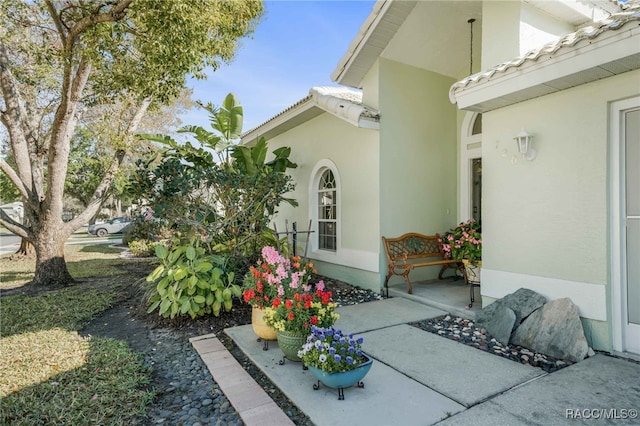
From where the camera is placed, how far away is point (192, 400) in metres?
3.37

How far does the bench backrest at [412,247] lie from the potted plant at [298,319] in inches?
138

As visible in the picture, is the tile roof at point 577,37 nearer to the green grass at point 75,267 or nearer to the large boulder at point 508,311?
the large boulder at point 508,311

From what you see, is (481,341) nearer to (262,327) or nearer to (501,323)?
(501,323)

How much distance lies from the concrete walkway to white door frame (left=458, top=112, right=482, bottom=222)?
4.14m

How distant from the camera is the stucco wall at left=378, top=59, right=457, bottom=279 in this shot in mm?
7352

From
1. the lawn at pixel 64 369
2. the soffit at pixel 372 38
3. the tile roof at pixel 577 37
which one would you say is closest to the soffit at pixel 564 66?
the tile roof at pixel 577 37

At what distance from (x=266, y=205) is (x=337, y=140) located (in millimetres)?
2512

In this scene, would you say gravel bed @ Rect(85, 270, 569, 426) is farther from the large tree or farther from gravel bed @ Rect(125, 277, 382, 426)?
the large tree

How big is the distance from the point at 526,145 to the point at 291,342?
4.01 meters

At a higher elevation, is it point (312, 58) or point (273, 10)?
point (273, 10)

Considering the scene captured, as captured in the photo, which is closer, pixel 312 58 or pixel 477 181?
pixel 477 181

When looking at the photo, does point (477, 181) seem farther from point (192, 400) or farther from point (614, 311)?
point (192, 400)

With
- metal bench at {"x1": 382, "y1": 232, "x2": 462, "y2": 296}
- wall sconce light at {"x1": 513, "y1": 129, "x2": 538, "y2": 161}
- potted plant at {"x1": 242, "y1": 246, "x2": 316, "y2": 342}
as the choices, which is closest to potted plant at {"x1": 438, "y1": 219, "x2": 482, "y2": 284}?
metal bench at {"x1": 382, "y1": 232, "x2": 462, "y2": 296}

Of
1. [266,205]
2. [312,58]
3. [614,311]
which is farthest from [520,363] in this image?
[312,58]
